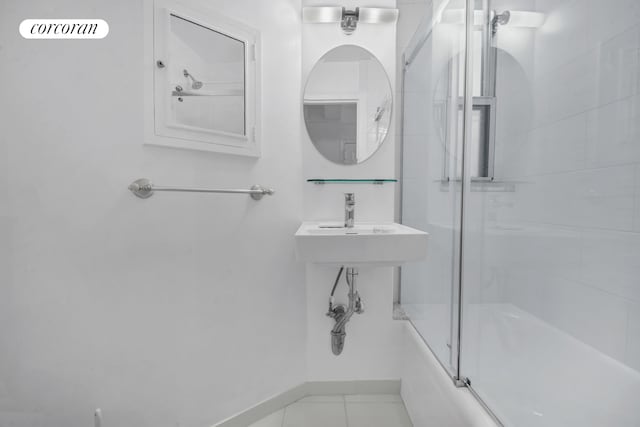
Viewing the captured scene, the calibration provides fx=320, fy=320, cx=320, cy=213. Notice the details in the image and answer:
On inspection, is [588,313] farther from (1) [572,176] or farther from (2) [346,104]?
(2) [346,104]

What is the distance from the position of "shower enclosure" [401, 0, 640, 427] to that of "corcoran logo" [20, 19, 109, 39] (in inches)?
45.6

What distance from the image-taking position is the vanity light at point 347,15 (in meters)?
1.55

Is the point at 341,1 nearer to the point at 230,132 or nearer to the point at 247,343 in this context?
the point at 230,132

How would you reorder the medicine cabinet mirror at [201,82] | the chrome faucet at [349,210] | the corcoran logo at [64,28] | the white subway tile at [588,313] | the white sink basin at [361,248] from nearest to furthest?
the white subway tile at [588,313] < the corcoran logo at [64,28] < the medicine cabinet mirror at [201,82] < the white sink basin at [361,248] < the chrome faucet at [349,210]

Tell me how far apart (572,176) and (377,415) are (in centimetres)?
126

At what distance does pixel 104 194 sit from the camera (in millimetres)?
1005

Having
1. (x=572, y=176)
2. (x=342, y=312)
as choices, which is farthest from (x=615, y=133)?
Result: (x=342, y=312)

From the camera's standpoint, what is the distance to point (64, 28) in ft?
3.05

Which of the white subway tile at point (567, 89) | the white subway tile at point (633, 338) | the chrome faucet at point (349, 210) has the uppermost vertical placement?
the white subway tile at point (567, 89)

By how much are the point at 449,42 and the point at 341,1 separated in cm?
68

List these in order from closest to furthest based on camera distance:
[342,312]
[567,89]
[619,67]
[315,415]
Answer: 1. [619,67]
2. [567,89]
3. [315,415]
4. [342,312]

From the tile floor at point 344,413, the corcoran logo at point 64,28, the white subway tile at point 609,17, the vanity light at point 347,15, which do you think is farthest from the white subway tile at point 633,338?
the corcoran logo at point 64,28

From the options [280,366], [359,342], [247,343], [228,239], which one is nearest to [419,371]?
[359,342]

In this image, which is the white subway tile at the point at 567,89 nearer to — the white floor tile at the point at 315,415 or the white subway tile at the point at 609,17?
the white subway tile at the point at 609,17
